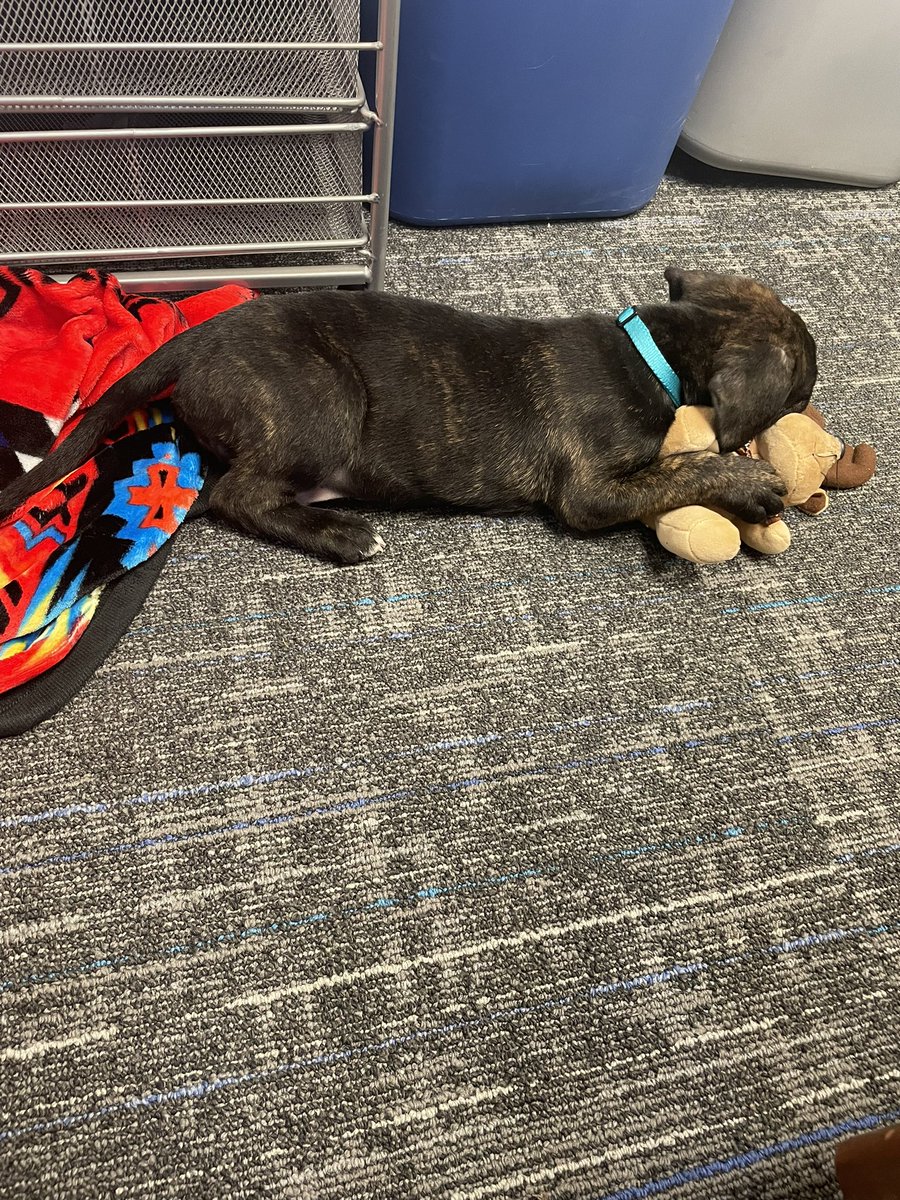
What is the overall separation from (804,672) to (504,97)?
152 centimetres

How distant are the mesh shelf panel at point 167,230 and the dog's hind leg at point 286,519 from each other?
2.15ft

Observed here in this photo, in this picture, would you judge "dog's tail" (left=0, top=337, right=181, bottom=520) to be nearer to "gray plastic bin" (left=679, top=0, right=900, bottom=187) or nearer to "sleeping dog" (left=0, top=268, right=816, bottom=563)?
"sleeping dog" (left=0, top=268, right=816, bottom=563)

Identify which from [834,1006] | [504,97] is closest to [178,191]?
[504,97]

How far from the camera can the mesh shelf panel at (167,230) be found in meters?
1.74

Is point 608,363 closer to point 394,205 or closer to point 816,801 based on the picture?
point 816,801

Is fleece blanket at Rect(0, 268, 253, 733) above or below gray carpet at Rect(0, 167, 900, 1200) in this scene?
above

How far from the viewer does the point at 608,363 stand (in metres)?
1.55

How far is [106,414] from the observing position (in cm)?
145

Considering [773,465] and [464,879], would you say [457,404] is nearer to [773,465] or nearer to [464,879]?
[773,465]

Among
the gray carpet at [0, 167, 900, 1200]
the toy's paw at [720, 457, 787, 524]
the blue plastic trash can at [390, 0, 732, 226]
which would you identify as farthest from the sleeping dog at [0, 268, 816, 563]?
the blue plastic trash can at [390, 0, 732, 226]

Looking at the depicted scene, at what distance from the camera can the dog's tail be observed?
1.40 metres

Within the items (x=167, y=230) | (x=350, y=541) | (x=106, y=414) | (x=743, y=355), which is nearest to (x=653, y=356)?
(x=743, y=355)

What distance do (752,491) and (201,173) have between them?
1316mm

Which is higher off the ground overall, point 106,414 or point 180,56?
point 180,56
